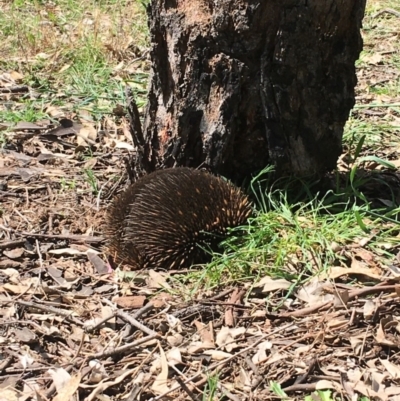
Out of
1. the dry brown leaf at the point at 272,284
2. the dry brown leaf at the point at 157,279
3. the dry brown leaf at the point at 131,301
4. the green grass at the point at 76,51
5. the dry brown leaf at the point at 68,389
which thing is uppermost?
the green grass at the point at 76,51

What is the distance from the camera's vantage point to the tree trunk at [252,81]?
3.69m

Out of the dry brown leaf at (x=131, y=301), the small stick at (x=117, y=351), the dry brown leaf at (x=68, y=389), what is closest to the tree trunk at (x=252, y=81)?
the dry brown leaf at (x=131, y=301)

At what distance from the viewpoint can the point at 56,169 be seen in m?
4.77

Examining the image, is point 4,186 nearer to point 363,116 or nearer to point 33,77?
point 33,77

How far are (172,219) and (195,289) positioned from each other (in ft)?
1.82

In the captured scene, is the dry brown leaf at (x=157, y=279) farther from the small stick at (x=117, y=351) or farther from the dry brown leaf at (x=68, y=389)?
the dry brown leaf at (x=68, y=389)

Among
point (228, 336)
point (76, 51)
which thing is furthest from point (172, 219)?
point (76, 51)

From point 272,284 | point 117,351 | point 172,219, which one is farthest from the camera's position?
point 172,219

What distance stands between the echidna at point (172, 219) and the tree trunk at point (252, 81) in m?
0.27

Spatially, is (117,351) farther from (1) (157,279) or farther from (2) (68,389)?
(1) (157,279)

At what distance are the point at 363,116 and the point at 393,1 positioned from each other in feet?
8.19

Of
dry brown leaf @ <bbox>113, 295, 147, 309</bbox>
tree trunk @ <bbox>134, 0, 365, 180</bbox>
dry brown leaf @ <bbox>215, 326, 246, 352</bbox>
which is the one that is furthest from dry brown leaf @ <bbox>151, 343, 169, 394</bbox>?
tree trunk @ <bbox>134, 0, 365, 180</bbox>

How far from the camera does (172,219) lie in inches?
154

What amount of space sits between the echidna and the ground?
133 mm
